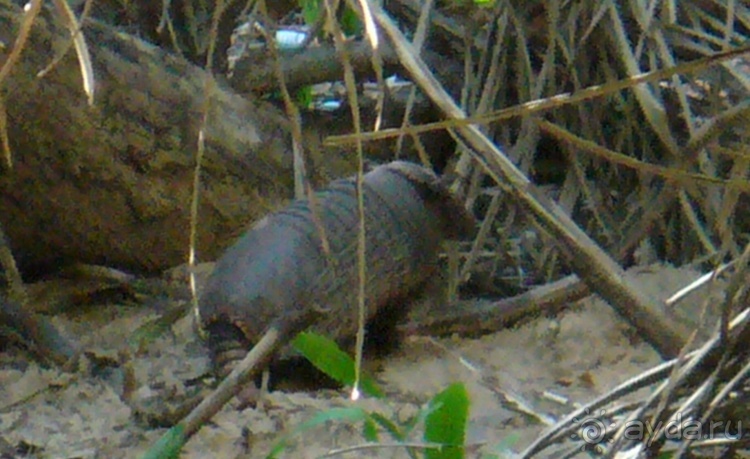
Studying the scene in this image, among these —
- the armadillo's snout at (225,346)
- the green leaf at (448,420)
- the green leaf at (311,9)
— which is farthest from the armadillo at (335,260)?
the green leaf at (448,420)

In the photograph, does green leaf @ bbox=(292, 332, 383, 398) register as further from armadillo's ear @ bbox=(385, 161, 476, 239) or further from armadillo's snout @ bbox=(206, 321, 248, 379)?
armadillo's ear @ bbox=(385, 161, 476, 239)

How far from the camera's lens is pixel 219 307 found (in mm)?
1690

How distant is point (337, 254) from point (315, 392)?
0.79ft

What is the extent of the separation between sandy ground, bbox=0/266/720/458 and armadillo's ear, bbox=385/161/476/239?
23 centimetres

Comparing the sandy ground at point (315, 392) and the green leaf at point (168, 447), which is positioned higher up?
the green leaf at point (168, 447)

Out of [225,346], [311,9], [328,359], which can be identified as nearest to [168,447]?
[328,359]

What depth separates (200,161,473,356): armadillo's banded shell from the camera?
1688mm

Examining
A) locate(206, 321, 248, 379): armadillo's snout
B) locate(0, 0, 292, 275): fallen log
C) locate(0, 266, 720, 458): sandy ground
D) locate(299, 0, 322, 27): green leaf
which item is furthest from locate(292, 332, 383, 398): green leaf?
locate(0, 0, 292, 275): fallen log

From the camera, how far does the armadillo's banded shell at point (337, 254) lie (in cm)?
169

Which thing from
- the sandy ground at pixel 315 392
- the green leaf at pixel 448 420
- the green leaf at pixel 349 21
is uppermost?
the green leaf at pixel 349 21

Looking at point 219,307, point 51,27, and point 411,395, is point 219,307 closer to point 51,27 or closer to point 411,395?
point 411,395

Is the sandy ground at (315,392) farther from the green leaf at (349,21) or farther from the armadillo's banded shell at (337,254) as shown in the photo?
the green leaf at (349,21)

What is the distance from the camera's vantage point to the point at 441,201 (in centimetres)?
207

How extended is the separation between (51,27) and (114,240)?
0.51 m
